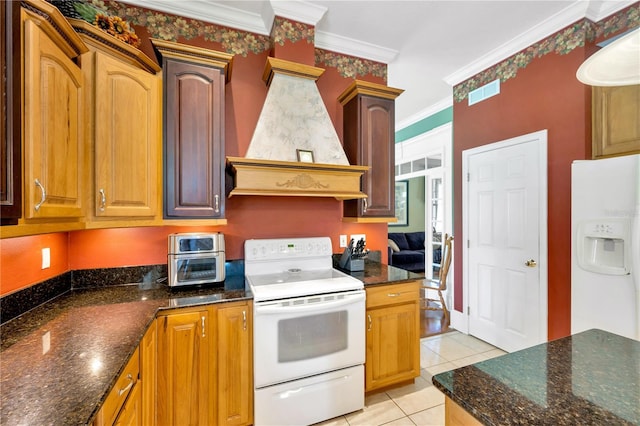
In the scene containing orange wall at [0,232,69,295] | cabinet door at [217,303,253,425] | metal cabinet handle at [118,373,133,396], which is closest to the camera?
metal cabinet handle at [118,373,133,396]

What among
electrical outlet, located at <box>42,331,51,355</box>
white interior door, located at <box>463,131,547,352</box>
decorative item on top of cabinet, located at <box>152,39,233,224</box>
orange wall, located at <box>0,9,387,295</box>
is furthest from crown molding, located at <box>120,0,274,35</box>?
white interior door, located at <box>463,131,547,352</box>

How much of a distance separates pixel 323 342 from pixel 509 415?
132 cm

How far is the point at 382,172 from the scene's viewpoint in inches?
101

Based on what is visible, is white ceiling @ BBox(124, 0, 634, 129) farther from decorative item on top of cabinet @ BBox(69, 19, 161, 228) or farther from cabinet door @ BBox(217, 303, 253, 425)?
cabinet door @ BBox(217, 303, 253, 425)

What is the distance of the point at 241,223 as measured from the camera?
2.39m

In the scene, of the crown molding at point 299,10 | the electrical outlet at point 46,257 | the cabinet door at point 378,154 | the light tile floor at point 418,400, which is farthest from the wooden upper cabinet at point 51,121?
the light tile floor at point 418,400

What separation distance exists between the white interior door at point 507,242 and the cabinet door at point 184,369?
2.82 metres

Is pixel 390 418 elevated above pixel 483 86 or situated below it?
below

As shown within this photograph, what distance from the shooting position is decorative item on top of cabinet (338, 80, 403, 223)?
2.48 meters

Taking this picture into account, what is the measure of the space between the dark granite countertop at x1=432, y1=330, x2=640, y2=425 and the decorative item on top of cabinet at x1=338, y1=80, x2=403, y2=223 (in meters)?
1.59

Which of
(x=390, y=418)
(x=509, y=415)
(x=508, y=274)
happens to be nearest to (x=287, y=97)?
(x=509, y=415)

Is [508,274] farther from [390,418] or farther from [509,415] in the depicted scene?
[509,415]

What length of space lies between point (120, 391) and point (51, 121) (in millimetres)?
1155

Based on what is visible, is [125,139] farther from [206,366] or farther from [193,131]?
[206,366]
